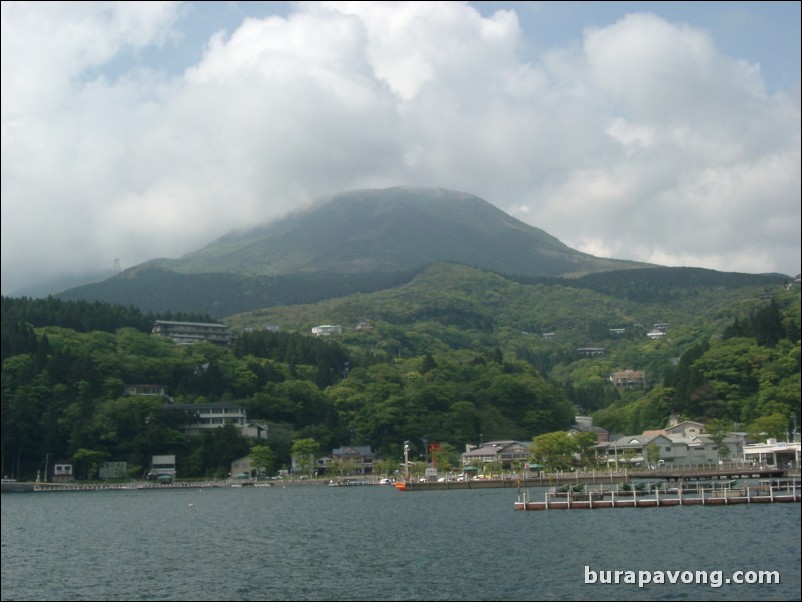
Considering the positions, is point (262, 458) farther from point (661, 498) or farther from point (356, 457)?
point (661, 498)

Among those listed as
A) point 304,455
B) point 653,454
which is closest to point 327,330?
point 304,455

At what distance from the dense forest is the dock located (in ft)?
90.0

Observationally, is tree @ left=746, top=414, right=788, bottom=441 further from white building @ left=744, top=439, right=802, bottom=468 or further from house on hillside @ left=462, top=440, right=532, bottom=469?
house on hillside @ left=462, top=440, right=532, bottom=469

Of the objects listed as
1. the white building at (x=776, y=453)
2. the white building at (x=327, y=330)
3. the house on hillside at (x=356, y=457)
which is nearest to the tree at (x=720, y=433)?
the white building at (x=776, y=453)

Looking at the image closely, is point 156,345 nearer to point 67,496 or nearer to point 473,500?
point 67,496

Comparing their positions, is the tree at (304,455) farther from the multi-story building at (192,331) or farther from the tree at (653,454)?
the multi-story building at (192,331)

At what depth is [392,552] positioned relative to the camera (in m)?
34.0

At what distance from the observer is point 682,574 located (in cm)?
2705

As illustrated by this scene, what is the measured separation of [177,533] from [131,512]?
47.5ft

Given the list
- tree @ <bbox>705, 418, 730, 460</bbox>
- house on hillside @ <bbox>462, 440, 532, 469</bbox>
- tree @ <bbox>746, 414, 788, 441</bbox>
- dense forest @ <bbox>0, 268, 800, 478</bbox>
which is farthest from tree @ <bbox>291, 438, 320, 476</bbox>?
tree @ <bbox>746, 414, 788, 441</bbox>

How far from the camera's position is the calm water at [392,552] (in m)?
26.8

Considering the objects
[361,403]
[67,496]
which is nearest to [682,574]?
[67,496]

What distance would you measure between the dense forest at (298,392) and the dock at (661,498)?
90.0 ft

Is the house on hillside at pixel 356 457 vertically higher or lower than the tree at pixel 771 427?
lower
